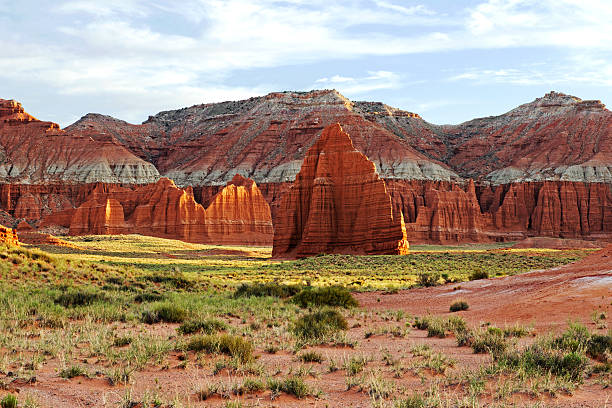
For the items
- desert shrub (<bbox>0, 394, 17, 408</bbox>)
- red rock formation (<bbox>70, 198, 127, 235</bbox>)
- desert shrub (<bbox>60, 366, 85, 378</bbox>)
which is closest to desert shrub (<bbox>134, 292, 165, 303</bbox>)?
desert shrub (<bbox>60, 366, 85, 378</bbox>)

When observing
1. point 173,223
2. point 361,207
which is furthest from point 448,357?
point 173,223

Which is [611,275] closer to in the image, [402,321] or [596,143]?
[402,321]

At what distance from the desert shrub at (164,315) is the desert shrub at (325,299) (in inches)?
233

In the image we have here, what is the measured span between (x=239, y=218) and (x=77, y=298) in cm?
10843

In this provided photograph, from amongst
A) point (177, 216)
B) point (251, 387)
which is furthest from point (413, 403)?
point (177, 216)

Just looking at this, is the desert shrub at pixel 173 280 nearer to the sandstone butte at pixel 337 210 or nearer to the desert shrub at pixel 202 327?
the desert shrub at pixel 202 327

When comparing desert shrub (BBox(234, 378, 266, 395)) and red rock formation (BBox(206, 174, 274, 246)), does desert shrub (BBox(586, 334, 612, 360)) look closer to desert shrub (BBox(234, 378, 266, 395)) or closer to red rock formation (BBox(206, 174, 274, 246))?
desert shrub (BBox(234, 378, 266, 395))

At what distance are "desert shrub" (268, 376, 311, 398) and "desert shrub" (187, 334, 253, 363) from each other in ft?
7.04

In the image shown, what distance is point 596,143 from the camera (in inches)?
6580

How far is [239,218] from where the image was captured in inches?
5007

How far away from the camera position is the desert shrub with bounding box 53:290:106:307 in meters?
18.4

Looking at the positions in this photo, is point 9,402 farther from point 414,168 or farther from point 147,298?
point 414,168

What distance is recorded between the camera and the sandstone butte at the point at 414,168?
147375mm

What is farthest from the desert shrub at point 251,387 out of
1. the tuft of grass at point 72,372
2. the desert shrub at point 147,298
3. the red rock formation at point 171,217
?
the red rock formation at point 171,217
